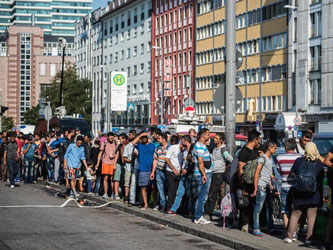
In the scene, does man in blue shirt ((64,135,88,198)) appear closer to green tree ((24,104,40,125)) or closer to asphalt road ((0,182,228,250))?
asphalt road ((0,182,228,250))

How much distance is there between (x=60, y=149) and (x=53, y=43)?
160m

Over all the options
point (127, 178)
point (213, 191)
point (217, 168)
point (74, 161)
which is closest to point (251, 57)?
point (74, 161)

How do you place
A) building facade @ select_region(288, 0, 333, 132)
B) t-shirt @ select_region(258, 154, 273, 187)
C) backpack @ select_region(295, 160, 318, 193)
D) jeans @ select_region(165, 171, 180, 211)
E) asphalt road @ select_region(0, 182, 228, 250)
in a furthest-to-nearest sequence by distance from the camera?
building facade @ select_region(288, 0, 333, 132)
jeans @ select_region(165, 171, 180, 211)
t-shirt @ select_region(258, 154, 273, 187)
asphalt road @ select_region(0, 182, 228, 250)
backpack @ select_region(295, 160, 318, 193)

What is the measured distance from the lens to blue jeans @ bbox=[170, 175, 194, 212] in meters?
16.8

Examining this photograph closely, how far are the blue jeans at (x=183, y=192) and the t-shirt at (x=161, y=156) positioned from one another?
1.05 metres

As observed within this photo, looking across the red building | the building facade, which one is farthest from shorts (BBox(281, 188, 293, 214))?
the red building

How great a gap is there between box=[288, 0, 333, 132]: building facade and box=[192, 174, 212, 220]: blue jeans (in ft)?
149

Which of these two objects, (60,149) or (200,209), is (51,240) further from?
(60,149)

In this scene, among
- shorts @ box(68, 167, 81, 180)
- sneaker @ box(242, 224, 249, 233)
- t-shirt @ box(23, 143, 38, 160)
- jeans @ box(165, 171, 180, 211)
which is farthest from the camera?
t-shirt @ box(23, 143, 38, 160)

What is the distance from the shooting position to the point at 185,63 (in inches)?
3639

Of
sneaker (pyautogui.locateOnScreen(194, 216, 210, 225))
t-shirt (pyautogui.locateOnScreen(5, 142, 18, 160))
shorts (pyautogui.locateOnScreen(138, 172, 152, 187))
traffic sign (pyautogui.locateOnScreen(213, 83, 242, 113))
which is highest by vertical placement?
traffic sign (pyautogui.locateOnScreen(213, 83, 242, 113))

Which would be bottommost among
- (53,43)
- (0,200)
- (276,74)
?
(0,200)

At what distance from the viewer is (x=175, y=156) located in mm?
17922

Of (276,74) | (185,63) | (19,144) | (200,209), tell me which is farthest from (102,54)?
(200,209)
